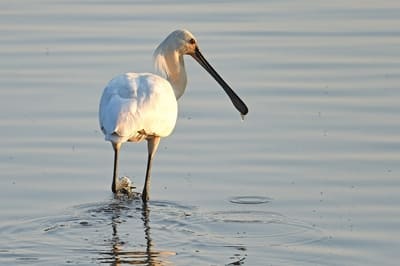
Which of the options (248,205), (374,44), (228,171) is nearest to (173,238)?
(248,205)

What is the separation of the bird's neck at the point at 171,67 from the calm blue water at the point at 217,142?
1.63 feet

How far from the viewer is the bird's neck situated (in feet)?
45.4

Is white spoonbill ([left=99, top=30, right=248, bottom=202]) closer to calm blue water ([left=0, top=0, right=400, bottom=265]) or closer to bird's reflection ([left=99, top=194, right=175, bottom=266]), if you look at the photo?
calm blue water ([left=0, top=0, right=400, bottom=265])

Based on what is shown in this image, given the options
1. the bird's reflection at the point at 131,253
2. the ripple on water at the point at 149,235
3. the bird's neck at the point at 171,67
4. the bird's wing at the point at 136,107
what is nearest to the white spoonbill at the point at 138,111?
the bird's wing at the point at 136,107

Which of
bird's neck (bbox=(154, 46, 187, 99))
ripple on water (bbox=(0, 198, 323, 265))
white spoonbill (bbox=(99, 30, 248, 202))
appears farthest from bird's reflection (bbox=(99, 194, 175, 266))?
bird's neck (bbox=(154, 46, 187, 99))

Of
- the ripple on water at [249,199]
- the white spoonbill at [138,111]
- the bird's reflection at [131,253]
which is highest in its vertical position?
the white spoonbill at [138,111]

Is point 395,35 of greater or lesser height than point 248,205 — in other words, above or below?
above

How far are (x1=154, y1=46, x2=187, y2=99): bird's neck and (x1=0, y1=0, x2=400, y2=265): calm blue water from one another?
0.50 metres

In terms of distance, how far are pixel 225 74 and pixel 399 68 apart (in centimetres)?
199

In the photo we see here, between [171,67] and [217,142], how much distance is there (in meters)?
0.89

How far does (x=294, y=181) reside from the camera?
1237cm

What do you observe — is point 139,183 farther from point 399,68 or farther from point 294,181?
point 399,68

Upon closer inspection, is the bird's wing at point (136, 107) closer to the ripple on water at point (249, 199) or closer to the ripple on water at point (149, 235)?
the ripple on water at point (149, 235)

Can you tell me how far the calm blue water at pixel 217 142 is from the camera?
10.7 metres
